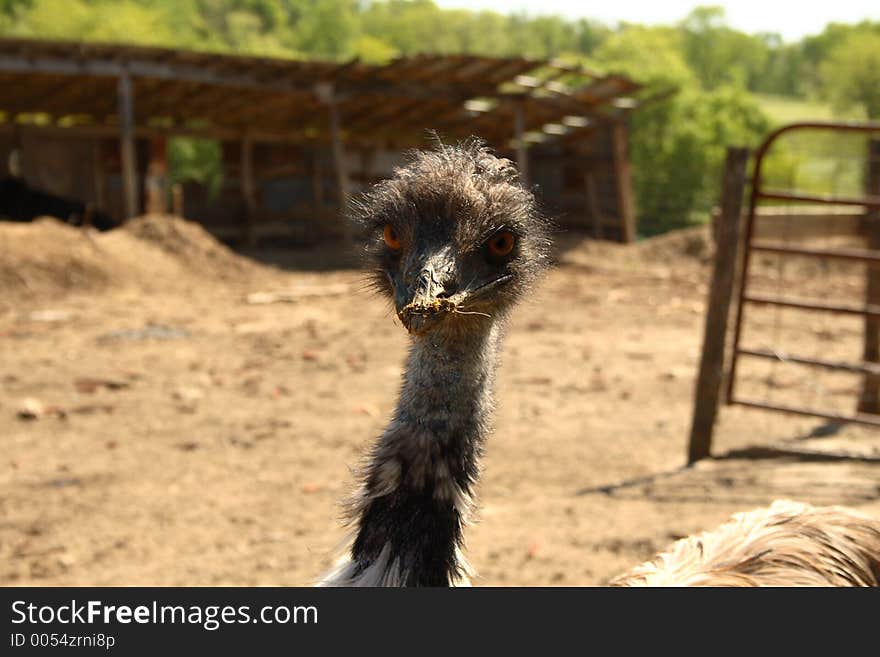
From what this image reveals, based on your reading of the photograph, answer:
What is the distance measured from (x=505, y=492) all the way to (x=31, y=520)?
2.48 metres

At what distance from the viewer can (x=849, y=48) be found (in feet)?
234

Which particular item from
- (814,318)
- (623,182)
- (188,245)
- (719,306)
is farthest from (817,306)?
(623,182)

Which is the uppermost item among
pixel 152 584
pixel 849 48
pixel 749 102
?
pixel 849 48

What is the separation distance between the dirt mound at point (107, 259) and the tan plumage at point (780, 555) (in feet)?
33.7

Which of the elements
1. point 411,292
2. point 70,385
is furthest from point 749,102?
point 411,292

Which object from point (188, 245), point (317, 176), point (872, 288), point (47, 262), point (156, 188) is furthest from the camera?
point (317, 176)

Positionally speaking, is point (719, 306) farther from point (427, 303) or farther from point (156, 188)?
point (156, 188)

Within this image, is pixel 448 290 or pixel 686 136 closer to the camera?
pixel 448 290

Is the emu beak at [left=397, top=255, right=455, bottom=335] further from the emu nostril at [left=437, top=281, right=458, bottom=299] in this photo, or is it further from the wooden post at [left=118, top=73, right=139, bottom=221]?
the wooden post at [left=118, top=73, right=139, bottom=221]

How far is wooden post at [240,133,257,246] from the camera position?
824 inches

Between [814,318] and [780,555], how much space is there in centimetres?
940

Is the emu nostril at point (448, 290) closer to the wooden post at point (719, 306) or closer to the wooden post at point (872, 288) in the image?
the wooden post at point (719, 306)

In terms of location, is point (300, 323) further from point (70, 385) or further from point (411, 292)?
point (411, 292)

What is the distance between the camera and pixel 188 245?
47.0 ft
